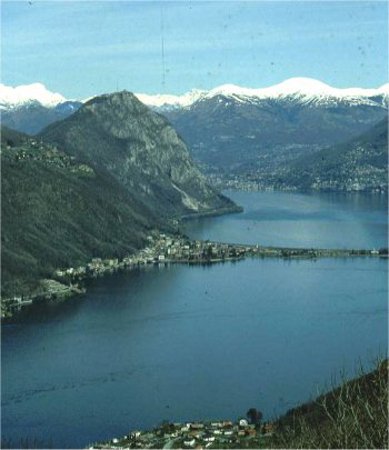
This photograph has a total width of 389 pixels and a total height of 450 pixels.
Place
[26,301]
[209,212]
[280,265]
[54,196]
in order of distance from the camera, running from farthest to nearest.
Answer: [209,212]
[54,196]
[280,265]
[26,301]

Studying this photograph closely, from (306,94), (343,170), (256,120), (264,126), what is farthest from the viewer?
(306,94)

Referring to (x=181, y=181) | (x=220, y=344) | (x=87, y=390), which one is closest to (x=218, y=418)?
(x=87, y=390)

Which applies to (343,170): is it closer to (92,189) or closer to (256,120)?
(92,189)

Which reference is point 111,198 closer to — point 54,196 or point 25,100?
point 54,196

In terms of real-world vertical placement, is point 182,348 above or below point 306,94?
below

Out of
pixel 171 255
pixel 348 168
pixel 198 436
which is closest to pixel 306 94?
pixel 348 168

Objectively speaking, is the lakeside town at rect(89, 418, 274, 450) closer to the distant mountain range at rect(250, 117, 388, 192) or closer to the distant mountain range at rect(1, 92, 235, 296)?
the distant mountain range at rect(1, 92, 235, 296)

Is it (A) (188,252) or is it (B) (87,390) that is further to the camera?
(A) (188,252)
